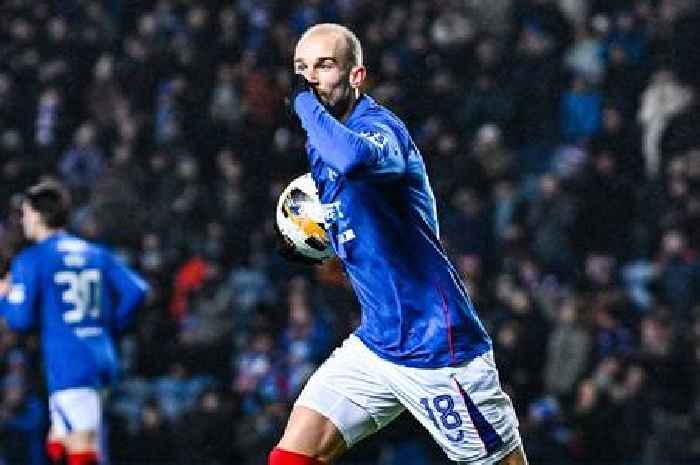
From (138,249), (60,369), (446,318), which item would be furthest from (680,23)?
(446,318)

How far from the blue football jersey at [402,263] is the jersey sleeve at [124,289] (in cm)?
357

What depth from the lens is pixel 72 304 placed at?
29.6 feet

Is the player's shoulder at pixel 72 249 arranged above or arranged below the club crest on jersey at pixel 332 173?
below

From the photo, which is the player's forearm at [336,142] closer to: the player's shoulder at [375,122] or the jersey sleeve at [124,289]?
the player's shoulder at [375,122]

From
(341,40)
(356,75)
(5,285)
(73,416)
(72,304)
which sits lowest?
(73,416)

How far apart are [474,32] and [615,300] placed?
13.9 feet

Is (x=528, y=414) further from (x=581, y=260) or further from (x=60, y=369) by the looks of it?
(x=60, y=369)

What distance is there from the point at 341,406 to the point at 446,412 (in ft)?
1.27

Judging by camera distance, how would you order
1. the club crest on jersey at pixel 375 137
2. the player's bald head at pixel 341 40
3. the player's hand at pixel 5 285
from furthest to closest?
the player's hand at pixel 5 285, the player's bald head at pixel 341 40, the club crest on jersey at pixel 375 137

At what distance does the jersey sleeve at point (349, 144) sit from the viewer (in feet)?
17.2

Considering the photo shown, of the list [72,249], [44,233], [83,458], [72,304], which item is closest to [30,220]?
[44,233]

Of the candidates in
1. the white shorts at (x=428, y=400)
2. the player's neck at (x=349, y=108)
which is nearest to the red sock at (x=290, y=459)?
the white shorts at (x=428, y=400)

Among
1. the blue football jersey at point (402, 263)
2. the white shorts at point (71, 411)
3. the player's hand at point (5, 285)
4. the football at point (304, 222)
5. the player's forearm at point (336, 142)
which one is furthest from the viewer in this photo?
the white shorts at point (71, 411)

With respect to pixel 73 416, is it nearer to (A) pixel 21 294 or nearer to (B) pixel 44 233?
(A) pixel 21 294
